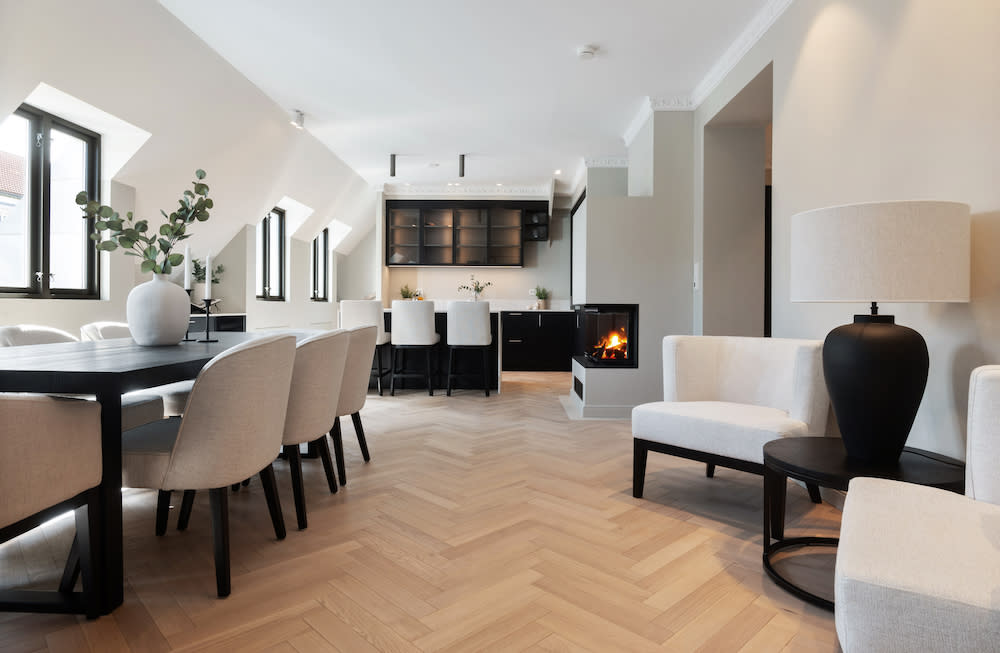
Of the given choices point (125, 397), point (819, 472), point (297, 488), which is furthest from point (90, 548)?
point (819, 472)

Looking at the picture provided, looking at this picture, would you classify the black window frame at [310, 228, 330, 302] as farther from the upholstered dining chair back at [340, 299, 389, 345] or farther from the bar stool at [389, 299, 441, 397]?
the bar stool at [389, 299, 441, 397]

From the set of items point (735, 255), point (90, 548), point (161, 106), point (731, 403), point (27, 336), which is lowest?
point (90, 548)

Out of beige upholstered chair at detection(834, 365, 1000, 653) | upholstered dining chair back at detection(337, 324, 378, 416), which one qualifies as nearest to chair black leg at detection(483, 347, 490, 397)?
upholstered dining chair back at detection(337, 324, 378, 416)

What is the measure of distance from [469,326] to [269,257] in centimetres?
305

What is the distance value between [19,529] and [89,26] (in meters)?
2.94

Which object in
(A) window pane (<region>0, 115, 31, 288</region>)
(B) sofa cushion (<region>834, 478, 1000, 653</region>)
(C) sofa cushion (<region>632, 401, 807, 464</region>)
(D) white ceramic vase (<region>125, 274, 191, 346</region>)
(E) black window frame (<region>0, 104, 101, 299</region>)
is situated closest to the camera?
(B) sofa cushion (<region>834, 478, 1000, 653</region>)

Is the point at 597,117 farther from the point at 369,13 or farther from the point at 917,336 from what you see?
the point at 917,336

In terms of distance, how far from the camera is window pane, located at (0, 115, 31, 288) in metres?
3.39

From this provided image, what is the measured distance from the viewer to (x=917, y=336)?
1731 mm

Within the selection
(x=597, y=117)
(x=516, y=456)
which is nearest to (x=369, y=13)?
(x=597, y=117)

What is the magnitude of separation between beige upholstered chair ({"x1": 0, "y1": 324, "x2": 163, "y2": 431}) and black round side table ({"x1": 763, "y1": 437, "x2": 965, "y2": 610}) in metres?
2.47

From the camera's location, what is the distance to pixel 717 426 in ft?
7.47

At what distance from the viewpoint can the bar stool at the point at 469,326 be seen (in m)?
5.58

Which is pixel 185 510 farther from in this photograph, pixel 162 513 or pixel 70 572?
pixel 70 572
